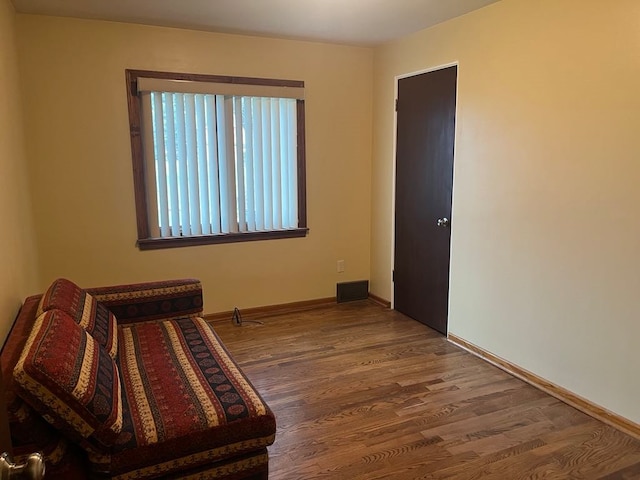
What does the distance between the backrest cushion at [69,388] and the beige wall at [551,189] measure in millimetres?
2430

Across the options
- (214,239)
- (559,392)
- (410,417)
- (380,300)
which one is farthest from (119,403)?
(380,300)

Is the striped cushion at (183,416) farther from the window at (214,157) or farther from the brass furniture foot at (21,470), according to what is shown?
the window at (214,157)

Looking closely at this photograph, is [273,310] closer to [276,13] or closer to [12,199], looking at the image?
[12,199]

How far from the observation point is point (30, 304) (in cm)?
240

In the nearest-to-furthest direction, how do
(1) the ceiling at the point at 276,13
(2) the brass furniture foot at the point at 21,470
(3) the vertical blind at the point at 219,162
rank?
(2) the brass furniture foot at the point at 21,470 → (1) the ceiling at the point at 276,13 → (3) the vertical blind at the point at 219,162

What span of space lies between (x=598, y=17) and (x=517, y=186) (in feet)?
3.30

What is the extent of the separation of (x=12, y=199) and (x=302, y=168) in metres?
2.28

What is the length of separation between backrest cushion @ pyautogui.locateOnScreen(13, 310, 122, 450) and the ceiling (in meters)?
2.32

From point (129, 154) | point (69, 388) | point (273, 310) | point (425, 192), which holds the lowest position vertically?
point (273, 310)

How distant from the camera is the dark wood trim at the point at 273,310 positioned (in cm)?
417

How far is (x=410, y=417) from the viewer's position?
2643mm

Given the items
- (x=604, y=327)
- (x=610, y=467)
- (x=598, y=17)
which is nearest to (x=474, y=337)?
(x=604, y=327)

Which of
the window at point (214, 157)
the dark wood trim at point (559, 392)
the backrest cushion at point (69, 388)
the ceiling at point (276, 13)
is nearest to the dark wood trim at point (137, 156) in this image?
the window at point (214, 157)

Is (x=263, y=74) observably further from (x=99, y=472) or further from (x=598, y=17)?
(x=99, y=472)
